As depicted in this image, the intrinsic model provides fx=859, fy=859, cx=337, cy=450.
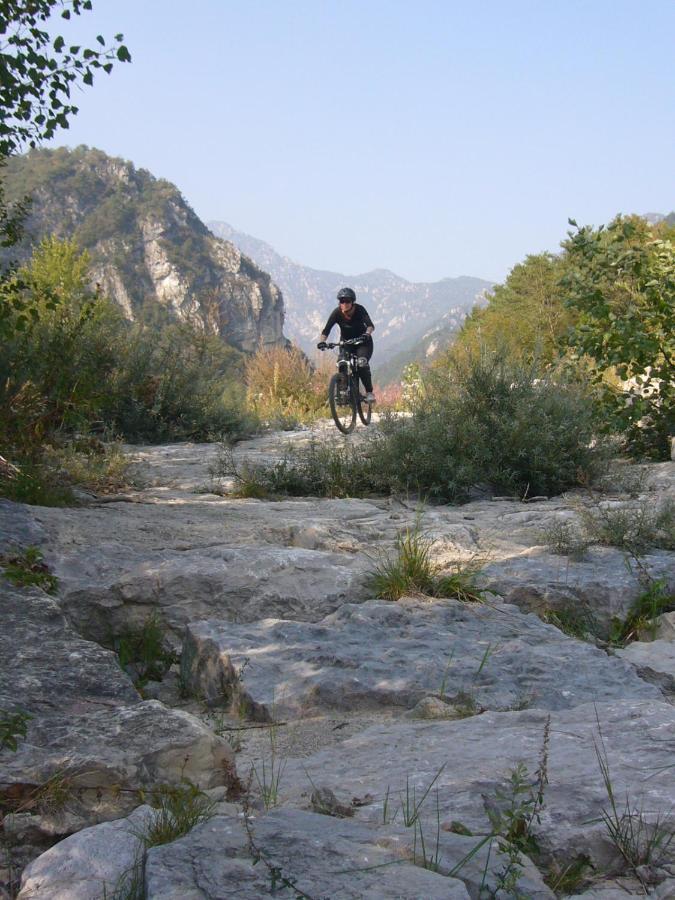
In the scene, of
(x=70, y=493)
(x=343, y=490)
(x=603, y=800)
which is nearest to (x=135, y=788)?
(x=603, y=800)

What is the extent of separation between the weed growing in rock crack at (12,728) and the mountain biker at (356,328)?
951 cm

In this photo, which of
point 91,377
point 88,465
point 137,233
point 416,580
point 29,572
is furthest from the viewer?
point 137,233

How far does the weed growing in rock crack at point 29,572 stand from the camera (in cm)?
289

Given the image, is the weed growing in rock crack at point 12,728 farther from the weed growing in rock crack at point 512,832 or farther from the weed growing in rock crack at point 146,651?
the weed growing in rock crack at point 146,651

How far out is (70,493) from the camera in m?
5.66

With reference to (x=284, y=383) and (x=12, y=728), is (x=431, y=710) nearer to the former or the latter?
(x=12, y=728)

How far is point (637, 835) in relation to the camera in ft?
6.13

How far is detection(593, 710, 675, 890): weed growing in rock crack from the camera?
6.02 feet

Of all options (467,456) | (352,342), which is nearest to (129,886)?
(467,456)

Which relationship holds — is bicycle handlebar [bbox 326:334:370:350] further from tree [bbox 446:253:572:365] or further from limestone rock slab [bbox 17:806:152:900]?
tree [bbox 446:253:572:365]

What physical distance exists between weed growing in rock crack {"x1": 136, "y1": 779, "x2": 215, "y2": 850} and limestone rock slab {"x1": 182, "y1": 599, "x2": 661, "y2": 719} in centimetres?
83

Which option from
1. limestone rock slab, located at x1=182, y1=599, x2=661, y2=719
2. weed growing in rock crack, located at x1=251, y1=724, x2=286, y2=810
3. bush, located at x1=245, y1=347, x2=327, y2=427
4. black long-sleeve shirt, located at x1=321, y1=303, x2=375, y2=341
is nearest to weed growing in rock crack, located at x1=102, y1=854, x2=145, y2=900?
weed growing in rock crack, located at x1=251, y1=724, x2=286, y2=810

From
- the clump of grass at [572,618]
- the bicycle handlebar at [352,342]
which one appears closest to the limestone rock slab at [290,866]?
the clump of grass at [572,618]

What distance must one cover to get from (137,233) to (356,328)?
99910 millimetres
